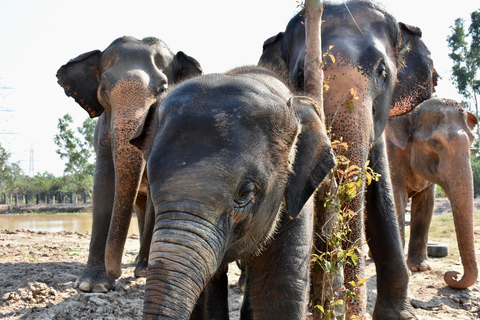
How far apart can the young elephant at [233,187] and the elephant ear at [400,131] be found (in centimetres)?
502

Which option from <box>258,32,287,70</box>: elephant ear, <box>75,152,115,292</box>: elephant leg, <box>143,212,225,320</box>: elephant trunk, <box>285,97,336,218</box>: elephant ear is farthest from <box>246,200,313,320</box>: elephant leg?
<box>75,152,115,292</box>: elephant leg

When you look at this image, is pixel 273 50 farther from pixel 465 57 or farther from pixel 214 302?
pixel 465 57

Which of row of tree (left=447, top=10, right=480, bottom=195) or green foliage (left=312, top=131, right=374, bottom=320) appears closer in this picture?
green foliage (left=312, top=131, right=374, bottom=320)

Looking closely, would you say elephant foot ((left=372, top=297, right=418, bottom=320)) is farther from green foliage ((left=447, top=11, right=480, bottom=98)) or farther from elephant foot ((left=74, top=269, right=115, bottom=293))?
green foliage ((left=447, top=11, right=480, bottom=98))

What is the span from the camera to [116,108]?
4637 millimetres

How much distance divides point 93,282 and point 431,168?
4513 mm

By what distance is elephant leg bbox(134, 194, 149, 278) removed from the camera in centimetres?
358

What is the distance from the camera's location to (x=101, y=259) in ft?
16.6

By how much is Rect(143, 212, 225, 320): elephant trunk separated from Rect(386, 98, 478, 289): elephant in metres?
3.88

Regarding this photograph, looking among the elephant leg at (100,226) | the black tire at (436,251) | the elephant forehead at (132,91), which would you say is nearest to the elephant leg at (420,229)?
the black tire at (436,251)

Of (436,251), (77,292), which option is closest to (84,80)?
(77,292)

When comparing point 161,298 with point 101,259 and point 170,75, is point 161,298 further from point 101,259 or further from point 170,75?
point 170,75

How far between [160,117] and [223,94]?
321 mm

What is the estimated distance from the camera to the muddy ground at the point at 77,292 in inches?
159
